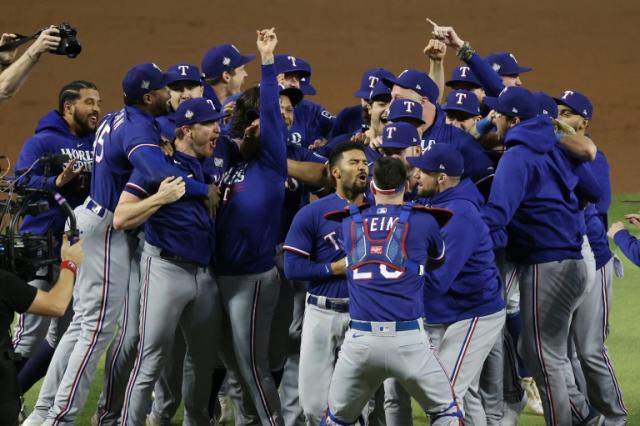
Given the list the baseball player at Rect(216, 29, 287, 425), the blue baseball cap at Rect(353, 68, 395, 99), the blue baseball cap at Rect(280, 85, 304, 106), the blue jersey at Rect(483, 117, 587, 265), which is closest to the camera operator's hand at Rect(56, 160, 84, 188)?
the baseball player at Rect(216, 29, 287, 425)

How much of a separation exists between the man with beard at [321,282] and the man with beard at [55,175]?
1704mm

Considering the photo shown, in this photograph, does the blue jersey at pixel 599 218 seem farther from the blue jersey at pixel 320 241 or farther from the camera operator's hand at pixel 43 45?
the camera operator's hand at pixel 43 45

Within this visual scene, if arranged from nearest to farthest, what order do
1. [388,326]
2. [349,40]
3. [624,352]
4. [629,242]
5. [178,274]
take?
1. [388,326]
2. [178,274]
3. [629,242]
4. [624,352]
5. [349,40]

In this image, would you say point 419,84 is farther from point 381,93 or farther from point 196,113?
point 196,113

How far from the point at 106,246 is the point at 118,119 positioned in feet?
2.11

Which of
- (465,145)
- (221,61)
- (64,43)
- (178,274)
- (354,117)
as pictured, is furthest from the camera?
(354,117)

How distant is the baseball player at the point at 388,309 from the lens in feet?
14.7

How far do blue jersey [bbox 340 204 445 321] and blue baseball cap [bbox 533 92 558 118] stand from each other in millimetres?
1396

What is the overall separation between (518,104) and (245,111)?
4.52 feet

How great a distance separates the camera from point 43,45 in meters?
5.47

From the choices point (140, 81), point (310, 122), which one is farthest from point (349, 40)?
point (140, 81)

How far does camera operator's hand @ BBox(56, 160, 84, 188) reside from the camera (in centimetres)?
611

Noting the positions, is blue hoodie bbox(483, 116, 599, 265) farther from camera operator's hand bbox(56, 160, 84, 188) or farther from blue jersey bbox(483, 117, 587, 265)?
camera operator's hand bbox(56, 160, 84, 188)

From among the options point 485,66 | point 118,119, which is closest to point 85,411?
point 118,119
